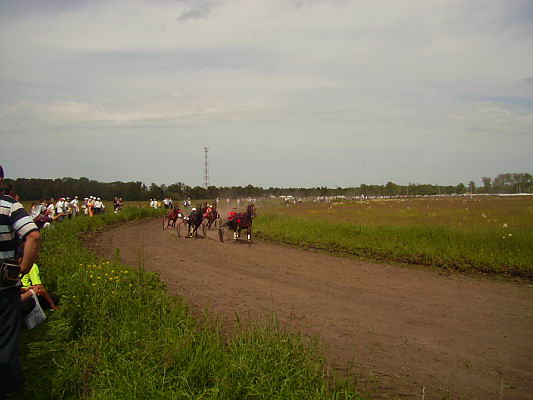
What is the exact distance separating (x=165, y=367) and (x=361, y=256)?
1318 centimetres

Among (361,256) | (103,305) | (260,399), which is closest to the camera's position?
(260,399)

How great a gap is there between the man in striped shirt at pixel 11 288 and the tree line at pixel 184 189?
2536 cm

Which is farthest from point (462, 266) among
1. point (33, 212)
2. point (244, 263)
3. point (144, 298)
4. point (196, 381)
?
point (33, 212)

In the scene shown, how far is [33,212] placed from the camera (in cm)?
1950

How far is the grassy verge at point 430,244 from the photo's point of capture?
1379 centimetres

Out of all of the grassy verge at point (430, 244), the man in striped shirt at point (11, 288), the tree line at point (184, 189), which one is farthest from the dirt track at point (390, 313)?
the tree line at point (184, 189)

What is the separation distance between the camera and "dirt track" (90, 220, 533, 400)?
5.75 meters

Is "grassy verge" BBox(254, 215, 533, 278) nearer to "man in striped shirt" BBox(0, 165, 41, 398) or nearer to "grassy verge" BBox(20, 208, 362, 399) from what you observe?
"grassy verge" BBox(20, 208, 362, 399)

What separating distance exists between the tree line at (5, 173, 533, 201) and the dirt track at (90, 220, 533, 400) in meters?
19.9

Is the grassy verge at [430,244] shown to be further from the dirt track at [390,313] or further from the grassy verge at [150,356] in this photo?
the grassy verge at [150,356]

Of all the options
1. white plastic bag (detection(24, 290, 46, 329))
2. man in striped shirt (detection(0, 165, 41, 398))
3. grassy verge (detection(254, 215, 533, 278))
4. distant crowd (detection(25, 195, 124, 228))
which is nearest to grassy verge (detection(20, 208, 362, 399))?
white plastic bag (detection(24, 290, 46, 329))

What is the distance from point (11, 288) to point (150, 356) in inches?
60.9

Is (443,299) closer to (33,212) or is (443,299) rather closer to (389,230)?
(389,230)

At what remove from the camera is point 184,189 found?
313ft
